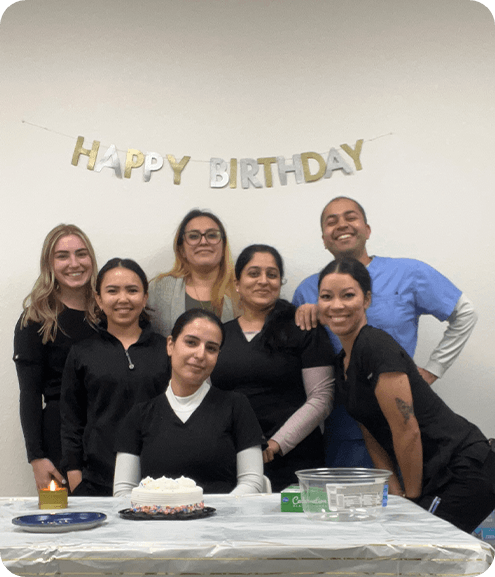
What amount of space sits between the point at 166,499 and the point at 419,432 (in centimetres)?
92

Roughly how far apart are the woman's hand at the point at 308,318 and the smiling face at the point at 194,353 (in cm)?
44

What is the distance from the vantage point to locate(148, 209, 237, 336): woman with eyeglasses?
271 cm

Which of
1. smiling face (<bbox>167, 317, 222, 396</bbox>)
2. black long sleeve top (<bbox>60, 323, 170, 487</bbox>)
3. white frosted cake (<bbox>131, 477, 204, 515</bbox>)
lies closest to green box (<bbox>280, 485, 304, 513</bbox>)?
white frosted cake (<bbox>131, 477, 204, 515</bbox>)

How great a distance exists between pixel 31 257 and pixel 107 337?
62 centimetres

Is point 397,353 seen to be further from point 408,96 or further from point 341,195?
point 408,96

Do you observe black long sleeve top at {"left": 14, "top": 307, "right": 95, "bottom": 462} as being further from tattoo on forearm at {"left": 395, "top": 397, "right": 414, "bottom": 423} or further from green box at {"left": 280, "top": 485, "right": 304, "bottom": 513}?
green box at {"left": 280, "top": 485, "right": 304, "bottom": 513}

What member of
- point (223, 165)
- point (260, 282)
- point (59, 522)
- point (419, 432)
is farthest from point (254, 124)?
point (59, 522)

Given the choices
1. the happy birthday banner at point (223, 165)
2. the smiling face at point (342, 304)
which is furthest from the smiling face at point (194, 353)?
the happy birthday banner at point (223, 165)

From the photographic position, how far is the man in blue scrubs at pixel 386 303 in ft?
8.58

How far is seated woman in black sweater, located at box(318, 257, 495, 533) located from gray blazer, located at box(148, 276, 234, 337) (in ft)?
2.23

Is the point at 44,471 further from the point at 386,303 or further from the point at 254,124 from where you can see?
the point at 254,124

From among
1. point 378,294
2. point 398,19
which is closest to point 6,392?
point 378,294

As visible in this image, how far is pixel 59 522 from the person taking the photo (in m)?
1.29

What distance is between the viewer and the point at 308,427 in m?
2.44
